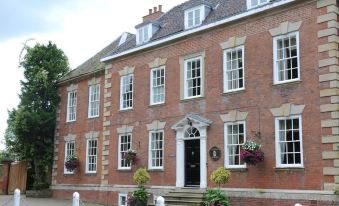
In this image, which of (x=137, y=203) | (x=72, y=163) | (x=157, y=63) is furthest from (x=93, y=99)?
(x=137, y=203)

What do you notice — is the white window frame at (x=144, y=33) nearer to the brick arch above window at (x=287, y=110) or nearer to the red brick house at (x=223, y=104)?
the red brick house at (x=223, y=104)

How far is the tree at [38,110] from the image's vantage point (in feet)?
92.6

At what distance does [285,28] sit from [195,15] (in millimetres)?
5235

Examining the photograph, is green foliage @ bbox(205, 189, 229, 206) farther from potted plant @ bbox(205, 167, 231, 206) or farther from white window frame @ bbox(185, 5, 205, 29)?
white window frame @ bbox(185, 5, 205, 29)

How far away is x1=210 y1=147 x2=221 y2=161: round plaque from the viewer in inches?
727

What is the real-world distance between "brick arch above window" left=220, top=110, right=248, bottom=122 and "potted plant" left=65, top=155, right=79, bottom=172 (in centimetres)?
1112

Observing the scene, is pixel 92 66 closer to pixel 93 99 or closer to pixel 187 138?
pixel 93 99

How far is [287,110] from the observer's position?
1642 centimetres

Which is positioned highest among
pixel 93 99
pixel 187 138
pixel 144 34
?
pixel 144 34

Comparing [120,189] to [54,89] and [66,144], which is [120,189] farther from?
[54,89]

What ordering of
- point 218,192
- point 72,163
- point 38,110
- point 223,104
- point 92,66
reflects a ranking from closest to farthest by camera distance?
point 218,192 → point 223,104 → point 72,163 → point 92,66 → point 38,110

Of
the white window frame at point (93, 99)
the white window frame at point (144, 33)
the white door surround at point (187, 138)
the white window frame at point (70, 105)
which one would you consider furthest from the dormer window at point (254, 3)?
the white window frame at point (70, 105)

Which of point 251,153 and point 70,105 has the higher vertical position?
point 70,105

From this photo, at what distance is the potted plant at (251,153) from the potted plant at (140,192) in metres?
5.00
